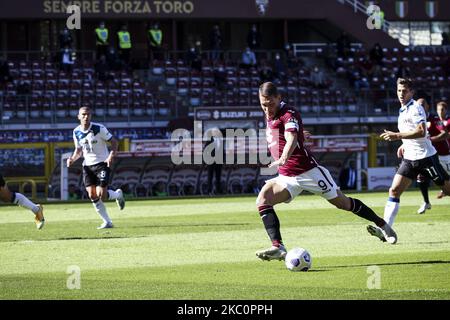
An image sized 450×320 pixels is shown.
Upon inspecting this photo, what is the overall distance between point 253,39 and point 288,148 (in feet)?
116

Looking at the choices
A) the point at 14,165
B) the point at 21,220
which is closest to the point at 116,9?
the point at 14,165

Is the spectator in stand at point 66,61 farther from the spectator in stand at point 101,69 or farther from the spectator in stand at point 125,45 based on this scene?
the spectator in stand at point 125,45

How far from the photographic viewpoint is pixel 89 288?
38.5ft

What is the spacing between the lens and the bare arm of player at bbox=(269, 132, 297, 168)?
13.2 m

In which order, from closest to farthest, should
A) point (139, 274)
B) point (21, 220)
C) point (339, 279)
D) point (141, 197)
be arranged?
point (339, 279) < point (139, 274) < point (21, 220) < point (141, 197)

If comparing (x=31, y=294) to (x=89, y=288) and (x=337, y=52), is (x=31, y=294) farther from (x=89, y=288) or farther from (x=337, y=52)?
(x=337, y=52)

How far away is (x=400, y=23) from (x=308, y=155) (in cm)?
4188

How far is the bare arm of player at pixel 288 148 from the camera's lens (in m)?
13.2

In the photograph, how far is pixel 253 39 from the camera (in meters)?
48.2

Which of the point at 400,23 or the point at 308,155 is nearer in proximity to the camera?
the point at 308,155

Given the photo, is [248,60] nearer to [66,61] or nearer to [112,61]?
[112,61]

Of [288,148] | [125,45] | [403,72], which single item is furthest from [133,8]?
[288,148]

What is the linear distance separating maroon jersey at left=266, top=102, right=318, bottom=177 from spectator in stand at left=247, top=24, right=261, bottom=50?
34.6 metres

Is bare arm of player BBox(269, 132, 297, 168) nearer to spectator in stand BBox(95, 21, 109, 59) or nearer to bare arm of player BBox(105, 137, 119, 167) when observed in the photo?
bare arm of player BBox(105, 137, 119, 167)
